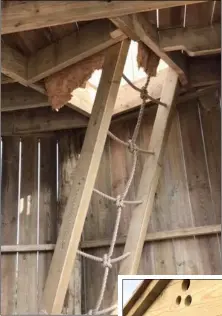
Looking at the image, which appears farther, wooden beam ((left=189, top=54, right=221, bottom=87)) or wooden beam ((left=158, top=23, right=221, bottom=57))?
wooden beam ((left=189, top=54, right=221, bottom=87))

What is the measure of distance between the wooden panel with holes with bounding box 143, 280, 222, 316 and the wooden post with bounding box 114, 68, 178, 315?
0.92 metres

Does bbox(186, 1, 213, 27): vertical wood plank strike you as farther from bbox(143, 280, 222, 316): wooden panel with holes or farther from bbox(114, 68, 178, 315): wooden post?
bbox(143, 280, 222, 316): wooden panel with holes

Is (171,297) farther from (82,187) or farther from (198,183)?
(198,183)

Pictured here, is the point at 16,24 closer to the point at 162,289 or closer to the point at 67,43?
the point at 67,43

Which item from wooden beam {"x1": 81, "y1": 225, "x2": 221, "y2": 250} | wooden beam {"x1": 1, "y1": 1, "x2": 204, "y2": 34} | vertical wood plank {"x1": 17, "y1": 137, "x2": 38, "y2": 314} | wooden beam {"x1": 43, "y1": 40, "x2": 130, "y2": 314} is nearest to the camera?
wooden beam {"x1": 1, "y1": 1, "x2": 204, "y2": 34}

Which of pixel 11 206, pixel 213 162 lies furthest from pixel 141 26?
pixel 11 206

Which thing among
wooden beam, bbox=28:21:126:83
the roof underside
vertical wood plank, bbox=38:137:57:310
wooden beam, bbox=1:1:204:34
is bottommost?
vertical wood plank, bbox=38:137:57:310

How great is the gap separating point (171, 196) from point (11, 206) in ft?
3.16

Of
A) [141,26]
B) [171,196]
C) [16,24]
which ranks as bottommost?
[171,196]

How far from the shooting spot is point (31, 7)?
133cm

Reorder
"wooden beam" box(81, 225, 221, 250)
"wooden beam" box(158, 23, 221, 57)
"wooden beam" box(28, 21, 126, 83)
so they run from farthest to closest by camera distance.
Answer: "wooden beam" box(81, 225, 221, 250), "wooden beam" box(158, 23, 221, 57), "wooden beam" box(28, 21, 126, 83)

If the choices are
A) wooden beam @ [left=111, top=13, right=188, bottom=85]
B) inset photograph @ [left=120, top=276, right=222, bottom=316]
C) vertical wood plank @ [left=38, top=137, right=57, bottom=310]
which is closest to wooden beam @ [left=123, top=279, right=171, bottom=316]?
inset photograph @ [left=120, top=276, right=222, bottom=316]

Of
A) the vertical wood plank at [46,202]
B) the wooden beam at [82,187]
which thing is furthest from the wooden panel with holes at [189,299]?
the vertical wood plank at [46,202]

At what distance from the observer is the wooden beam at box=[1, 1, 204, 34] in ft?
4.31
